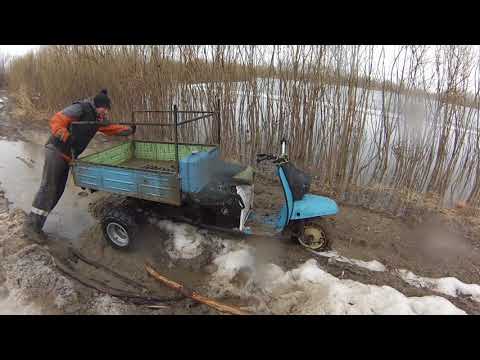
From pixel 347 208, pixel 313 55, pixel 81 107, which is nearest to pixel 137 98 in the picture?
pixel 81 107

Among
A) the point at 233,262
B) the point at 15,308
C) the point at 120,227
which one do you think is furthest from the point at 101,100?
the point at 233,262

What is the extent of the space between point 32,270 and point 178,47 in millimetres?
4625

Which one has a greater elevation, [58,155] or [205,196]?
[58,155]

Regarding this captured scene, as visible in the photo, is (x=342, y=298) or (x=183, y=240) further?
(x=183, y=240)

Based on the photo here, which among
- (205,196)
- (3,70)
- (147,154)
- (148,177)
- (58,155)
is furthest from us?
Answer: (3,70)

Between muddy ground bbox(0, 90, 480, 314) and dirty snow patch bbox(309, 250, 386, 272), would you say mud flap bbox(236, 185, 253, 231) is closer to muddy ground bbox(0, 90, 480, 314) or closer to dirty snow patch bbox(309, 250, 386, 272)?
muddy ground bbox(0, 90, 480, 314)

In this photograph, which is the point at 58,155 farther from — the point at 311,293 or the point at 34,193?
the point at 311,293

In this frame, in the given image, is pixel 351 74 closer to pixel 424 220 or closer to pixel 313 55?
pixel 313 55

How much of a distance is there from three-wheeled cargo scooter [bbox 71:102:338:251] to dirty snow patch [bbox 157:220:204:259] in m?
0.28

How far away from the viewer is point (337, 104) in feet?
15.7

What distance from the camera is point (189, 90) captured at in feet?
19.7

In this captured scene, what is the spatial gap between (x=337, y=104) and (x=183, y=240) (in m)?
3.27

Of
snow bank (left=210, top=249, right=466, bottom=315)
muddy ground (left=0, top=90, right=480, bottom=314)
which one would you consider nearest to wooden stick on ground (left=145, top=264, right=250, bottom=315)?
muddy ground (left=0, top=90, right=480, bottom=314)

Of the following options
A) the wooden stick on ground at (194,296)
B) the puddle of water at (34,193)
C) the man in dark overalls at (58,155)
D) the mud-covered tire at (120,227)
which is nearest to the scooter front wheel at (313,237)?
the wooden stick on ground at (194,296)
